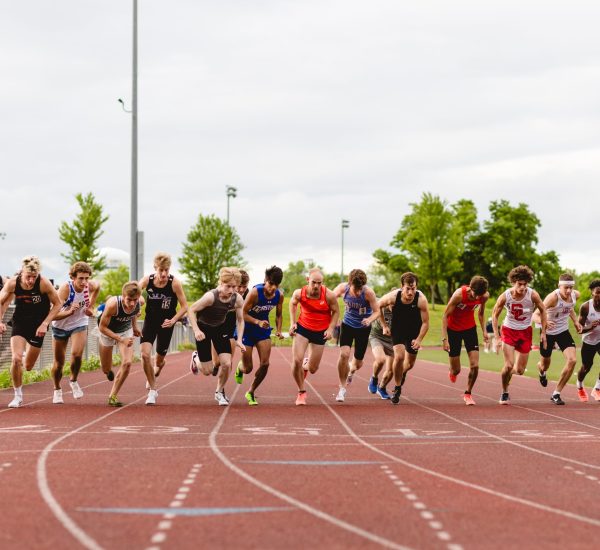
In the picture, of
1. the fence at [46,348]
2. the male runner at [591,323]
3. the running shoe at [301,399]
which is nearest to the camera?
the running shoe at [301,399]

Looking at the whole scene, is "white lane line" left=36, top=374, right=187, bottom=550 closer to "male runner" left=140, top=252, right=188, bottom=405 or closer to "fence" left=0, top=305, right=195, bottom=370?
"male runner" left=140, top=252, right=188, bottom=405

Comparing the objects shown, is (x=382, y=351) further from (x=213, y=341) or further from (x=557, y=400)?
(x=213, y=341)

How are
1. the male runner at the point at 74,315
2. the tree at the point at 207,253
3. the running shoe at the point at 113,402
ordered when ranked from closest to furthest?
→ the running shoe at the point at 113,402 → the male runner at the point at 74,315 → the tree at the point at 207,253

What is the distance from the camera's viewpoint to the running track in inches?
198

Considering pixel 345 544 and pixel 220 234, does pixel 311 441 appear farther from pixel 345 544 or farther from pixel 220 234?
pixel 220 234

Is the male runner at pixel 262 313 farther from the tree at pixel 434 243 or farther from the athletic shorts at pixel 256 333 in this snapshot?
the tree at pixel 434 243

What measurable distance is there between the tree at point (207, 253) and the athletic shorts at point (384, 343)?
197ft

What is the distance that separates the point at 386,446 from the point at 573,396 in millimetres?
8692

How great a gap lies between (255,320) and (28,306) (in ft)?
10.0

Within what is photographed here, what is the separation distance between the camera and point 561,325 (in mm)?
14961

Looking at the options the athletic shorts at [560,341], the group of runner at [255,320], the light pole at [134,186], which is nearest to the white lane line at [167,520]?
the group of runner at [255,320]

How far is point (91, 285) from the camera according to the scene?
13.5m

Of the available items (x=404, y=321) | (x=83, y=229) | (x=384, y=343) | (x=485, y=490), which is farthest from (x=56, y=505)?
(x=83, y=229)

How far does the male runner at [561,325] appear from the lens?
565 inches
